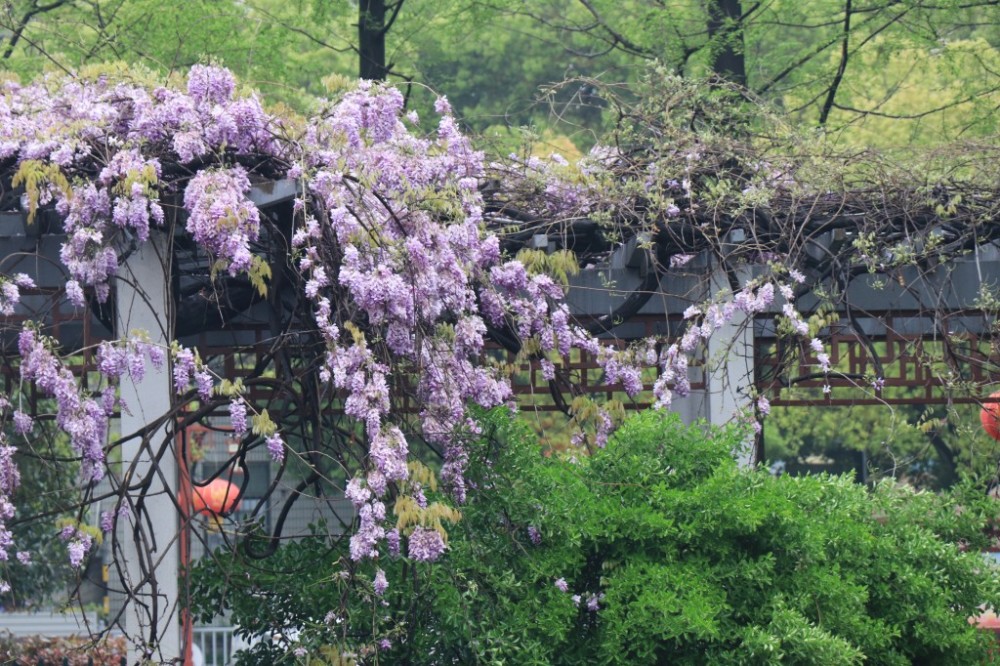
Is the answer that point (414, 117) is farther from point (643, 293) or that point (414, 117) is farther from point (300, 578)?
point (300, 578)

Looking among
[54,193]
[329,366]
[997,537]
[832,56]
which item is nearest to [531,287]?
[329,366]

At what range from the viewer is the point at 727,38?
9.81 meters

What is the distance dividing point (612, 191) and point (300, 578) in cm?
242

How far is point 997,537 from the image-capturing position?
6.33 metres

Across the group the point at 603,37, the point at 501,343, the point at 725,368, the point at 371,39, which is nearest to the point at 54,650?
the point at 371,39

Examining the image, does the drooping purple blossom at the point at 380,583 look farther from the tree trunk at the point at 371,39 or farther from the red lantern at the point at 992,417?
the tree trunk at the point at 371,39

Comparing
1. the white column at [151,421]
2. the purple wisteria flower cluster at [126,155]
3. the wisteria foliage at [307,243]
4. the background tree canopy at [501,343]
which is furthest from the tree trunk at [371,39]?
the white column at [151,421]

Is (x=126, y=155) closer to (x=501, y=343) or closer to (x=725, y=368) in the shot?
(x=501, y=343)

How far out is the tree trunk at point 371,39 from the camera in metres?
10.3

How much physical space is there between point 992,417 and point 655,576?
282cm

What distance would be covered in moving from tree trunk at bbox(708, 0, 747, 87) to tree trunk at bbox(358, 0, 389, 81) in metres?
2.62

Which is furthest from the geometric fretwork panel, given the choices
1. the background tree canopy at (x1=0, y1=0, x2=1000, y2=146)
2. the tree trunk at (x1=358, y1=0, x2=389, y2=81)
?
the tree trunk at (x1=358, y1=0, x2=389, y2=81)

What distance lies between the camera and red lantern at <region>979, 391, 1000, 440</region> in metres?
6.54

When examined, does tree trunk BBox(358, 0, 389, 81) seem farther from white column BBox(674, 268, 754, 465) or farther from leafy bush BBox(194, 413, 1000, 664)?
leafy bush BBox(194, 413, 1000, 664)
